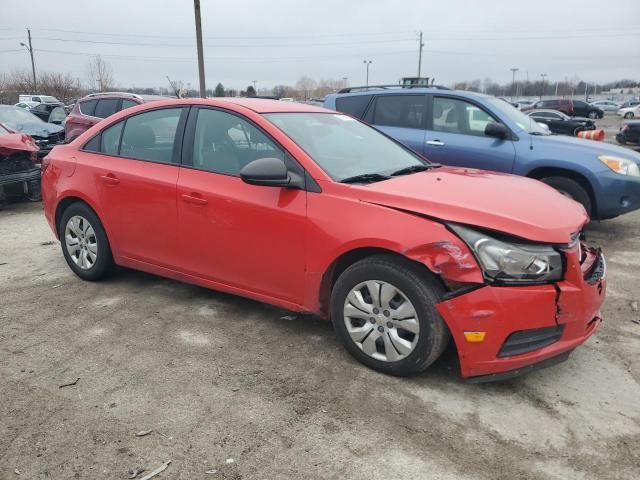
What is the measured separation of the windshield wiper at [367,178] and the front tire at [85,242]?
236cm

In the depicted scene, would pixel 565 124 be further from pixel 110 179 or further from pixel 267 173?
pixel 267 173

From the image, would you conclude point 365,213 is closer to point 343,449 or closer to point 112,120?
point 343,449

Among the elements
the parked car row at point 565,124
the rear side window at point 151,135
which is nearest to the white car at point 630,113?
the parked car row at point 565,124

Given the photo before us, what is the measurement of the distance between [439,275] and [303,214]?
3.15 feet

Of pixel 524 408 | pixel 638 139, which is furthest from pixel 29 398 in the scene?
pixel 638 139

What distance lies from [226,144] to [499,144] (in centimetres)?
389

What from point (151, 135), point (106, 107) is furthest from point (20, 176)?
point (151, 135)

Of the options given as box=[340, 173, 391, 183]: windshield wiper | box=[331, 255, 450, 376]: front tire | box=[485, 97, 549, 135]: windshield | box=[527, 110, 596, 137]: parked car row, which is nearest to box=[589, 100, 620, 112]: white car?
box=[527, 110, 596, 137]: parked car row

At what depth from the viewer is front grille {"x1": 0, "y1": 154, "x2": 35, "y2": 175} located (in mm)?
8039

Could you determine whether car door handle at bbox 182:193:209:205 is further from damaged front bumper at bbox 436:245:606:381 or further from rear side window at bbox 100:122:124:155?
damaged front bumper at bbox 436:245:606:381

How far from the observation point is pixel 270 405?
9.60 feet

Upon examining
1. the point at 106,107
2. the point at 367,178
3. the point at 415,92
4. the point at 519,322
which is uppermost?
the point at 415,92

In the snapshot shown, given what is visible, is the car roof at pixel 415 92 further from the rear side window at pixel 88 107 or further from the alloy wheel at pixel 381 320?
the rear side window at pixel 88 107

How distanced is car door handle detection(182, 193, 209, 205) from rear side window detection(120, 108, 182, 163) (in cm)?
40
